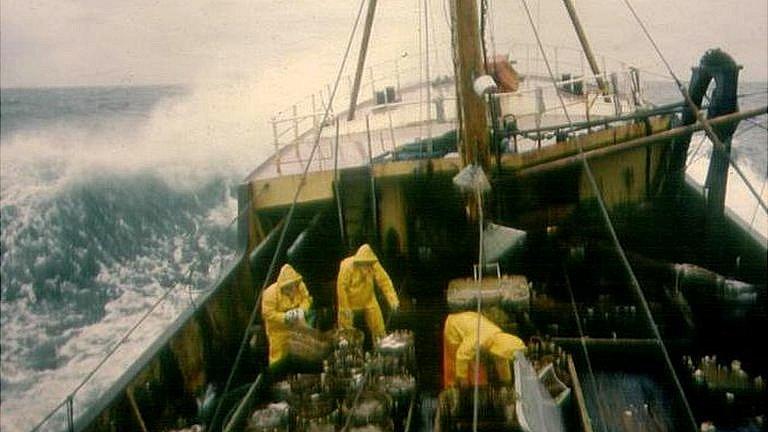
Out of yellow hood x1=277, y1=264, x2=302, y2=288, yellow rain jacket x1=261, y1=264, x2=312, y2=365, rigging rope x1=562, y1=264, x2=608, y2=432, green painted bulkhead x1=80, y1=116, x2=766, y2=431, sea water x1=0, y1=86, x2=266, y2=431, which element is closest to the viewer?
rigging rope x1=562, y1=264, x2=608, y2=432

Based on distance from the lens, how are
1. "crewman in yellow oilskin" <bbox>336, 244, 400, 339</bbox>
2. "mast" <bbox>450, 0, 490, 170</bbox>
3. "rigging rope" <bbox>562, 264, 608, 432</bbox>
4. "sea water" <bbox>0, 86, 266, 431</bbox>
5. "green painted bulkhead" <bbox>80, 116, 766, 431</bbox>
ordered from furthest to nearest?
"sea water" <bbox>0, 86, 266, 431</bbox> < "green painted bulkhead" <bbox>80, 116, 766, 431</bbox> < "crewman in yellow oilskin" <bbox>336, 244, 400, 339</bbox> < "mast" <bbox>450, 0, 490, 170</bbox> < "rigging rope" <bbox>562, 264, 608, 432</bbox>

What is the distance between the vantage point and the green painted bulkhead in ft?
25.9

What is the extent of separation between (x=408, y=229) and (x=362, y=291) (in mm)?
2619

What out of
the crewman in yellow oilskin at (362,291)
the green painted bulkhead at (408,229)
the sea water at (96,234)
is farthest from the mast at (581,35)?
the sea water at (96,234)

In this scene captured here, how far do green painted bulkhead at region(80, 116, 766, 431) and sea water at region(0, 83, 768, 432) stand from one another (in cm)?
67

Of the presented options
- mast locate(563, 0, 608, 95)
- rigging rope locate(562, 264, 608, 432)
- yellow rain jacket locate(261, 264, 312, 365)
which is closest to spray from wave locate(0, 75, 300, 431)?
yellow rain jacket locate(261, 264, 312, 365)

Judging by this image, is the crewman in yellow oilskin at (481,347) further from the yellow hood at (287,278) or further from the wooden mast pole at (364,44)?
the wooden mast pole at (364,44)

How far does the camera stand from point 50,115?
87.7 feet

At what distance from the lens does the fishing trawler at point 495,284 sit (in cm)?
582

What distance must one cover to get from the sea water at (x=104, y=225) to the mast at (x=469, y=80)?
11.0 feet

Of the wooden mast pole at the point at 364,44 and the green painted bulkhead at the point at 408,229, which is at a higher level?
the wooden mast pole at the point at 364,44

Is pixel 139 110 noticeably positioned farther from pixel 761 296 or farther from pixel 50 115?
pixel 761 296

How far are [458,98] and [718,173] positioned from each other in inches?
196

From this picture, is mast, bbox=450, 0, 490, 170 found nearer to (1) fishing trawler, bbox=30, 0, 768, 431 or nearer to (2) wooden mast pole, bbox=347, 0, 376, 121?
(1) fishing trawler, bbox=30, 0, 768, 431
